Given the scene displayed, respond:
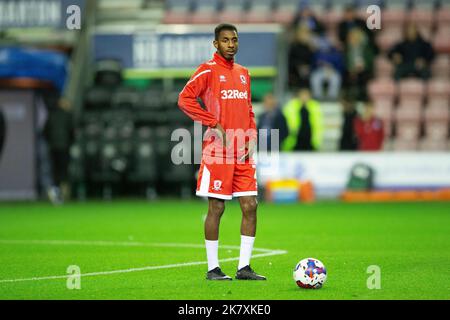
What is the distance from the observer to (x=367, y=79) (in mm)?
25766

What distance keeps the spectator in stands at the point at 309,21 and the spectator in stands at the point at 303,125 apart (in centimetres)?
242

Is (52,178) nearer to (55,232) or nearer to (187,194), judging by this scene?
(187,194)

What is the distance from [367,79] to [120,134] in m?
5.89

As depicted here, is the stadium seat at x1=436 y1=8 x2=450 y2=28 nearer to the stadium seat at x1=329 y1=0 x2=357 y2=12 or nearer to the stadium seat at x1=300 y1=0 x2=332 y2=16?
the stadium seat at x1=329 y1=0 x2=357 y2=12

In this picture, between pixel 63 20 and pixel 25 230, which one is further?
pixel 63 20

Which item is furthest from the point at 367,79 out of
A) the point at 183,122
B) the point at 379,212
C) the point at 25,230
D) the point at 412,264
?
the point at 412,264

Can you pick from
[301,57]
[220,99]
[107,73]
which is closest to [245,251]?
[220,99]

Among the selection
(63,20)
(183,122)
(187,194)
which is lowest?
(187,194)

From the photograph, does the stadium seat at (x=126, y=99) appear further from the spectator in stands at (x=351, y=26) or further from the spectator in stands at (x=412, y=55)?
the spectator in stands at (x=412, y=55)

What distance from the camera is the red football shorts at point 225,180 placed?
968cm

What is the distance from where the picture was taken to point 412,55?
1024 inches

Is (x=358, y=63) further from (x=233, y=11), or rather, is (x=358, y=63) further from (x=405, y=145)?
(x=233, y=11)

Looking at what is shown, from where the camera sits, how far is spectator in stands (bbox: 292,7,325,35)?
2602cm

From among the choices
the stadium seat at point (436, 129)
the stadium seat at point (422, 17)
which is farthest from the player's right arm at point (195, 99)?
the stadium seat at point (422, 17)
